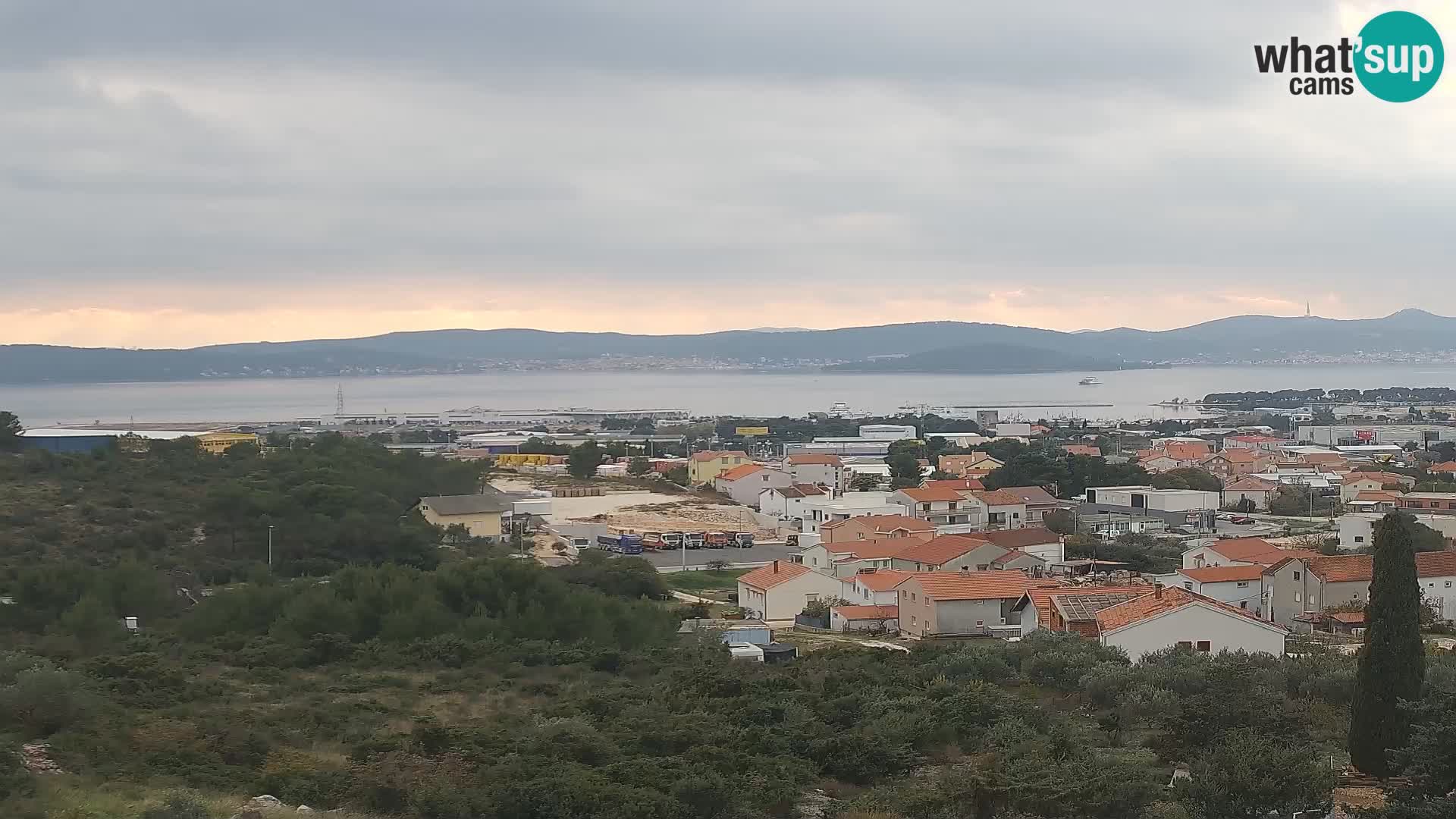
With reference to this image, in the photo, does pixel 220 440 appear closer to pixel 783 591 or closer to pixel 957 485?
pixel 957 485

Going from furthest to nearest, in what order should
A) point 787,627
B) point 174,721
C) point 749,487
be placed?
1. point 749,487
2. point 787,627
3. point 174,721

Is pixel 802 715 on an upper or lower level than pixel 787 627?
upper

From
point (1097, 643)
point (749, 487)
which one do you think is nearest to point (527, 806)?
point (1097, 643)

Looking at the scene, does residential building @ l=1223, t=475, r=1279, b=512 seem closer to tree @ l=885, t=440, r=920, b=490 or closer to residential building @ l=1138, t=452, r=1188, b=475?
residential building @ l=1138, t=452, r=1188, b=475

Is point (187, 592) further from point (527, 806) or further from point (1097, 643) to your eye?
point (527, 806)

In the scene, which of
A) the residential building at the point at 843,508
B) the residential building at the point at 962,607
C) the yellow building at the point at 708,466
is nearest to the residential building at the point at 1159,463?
the yellow building at the point at 708,466

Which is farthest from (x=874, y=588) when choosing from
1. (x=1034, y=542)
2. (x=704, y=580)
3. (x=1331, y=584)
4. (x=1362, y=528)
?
(x=1362, y=528)
